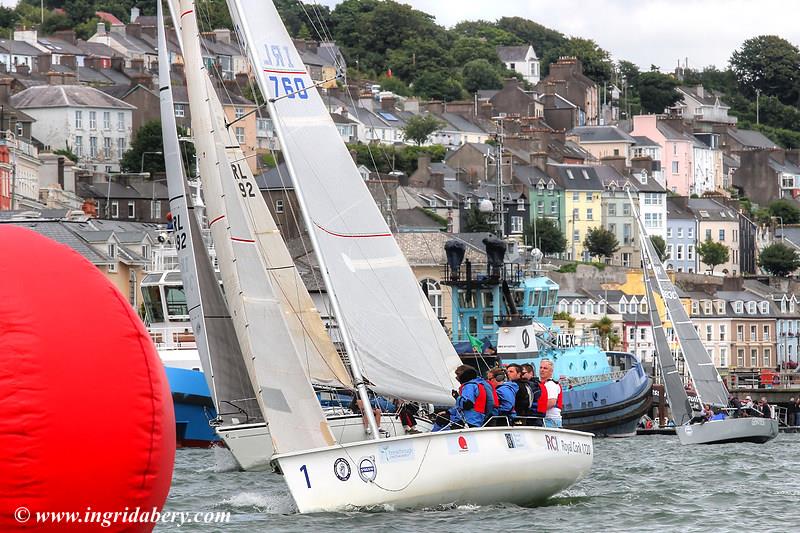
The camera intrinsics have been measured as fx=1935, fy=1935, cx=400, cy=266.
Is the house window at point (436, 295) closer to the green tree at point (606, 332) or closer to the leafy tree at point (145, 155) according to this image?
the green tree at point (606, 332)

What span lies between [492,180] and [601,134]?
2832cm

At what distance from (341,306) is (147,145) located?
78.9 metres

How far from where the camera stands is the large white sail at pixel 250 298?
20.0m

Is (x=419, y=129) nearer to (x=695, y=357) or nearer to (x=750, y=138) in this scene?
(x=750, y=138)

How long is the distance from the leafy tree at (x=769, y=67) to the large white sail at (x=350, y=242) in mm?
161166

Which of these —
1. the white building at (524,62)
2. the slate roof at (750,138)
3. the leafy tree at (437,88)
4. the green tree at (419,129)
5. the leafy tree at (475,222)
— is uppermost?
the white building at (524,62)

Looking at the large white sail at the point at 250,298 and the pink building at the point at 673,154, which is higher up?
the pink building at the point at 673,154

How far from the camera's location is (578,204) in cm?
10975

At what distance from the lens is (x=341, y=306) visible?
1998 cm

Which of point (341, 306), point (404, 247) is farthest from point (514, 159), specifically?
point (341, 306)

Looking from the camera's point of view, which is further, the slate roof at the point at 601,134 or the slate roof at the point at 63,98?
the slate roof at the point at 601,134

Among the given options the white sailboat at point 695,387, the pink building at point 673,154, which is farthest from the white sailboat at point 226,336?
the pink building at point 673,154

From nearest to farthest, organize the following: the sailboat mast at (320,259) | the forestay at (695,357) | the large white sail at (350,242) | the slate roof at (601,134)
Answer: the sailboat mast at (320,259) → the large white sail at (350,242) → the forestay at (695,357) → the slate roof at (601,134)

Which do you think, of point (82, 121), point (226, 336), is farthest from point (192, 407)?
point (82, 121)
